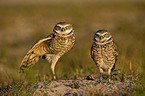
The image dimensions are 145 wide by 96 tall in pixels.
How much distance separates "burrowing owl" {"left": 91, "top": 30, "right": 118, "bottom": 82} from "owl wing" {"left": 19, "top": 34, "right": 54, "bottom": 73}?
102 centimetres

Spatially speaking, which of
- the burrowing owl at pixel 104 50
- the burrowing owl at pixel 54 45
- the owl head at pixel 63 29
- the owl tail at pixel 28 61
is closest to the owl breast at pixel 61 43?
the burrowing owl at pixel 54 45

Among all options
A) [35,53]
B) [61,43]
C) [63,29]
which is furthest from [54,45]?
[35,53]

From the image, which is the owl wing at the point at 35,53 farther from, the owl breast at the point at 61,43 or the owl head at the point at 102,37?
the owl head at the point at 102,37

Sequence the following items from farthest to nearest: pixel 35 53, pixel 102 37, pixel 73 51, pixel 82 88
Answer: pixel 73 51 < pixel 35 53 < pixel 102 37 < pixel 82 88

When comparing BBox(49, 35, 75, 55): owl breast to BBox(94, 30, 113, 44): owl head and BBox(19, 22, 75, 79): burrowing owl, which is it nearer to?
BBox(19, 22, 75, 79): burrowing owl

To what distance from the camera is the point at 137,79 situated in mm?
4266

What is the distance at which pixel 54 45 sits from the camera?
4574 mm

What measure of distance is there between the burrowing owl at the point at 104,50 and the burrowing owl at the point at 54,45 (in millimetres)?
554

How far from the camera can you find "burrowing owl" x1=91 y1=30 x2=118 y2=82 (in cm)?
427

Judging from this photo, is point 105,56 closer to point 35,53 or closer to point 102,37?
point 102,37

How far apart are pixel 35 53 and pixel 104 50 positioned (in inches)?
64.3

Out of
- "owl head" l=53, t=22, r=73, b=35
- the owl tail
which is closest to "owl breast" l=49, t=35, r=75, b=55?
"owl head" l=53, t=22, r=73, b=35

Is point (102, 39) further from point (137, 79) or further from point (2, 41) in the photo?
point (2, 41)

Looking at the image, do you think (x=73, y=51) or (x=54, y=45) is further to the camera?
(x=73, y=51)
